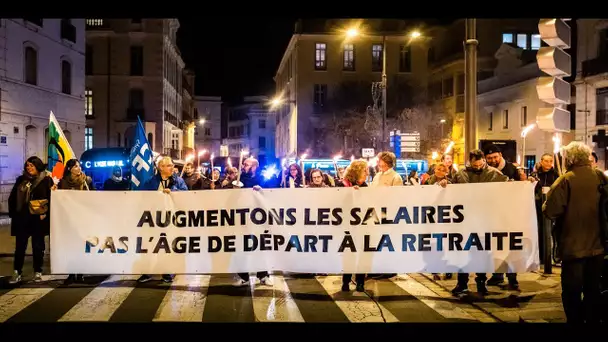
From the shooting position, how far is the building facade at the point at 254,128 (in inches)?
3839

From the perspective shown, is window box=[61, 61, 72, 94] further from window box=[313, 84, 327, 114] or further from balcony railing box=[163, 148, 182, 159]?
window box=[313, 84, 327, 114]

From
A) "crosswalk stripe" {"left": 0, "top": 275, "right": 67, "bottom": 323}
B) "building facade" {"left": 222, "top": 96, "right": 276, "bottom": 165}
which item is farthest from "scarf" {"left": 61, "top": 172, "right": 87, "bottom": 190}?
"building facade" {"left": 222, "top": 96, "right": 276, "bottom": 165}

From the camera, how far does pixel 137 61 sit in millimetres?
51812

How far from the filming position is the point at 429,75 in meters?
57.4

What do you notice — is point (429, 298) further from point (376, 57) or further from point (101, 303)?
point (376, 57)

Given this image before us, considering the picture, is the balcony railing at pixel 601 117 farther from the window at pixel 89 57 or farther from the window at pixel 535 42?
the window at pixel 89 57

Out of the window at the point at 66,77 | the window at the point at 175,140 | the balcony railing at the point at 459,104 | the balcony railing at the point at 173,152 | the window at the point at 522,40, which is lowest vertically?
the balcony railing at the point at 173,152

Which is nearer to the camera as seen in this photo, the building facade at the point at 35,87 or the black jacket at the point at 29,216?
the black jacket at the point at 29,216

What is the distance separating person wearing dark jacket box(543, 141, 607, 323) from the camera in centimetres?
643

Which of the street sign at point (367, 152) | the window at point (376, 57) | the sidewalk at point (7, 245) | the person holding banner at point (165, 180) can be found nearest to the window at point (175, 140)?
the window at point (376, 57)

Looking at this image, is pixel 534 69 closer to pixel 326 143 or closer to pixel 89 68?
pixel 326 143

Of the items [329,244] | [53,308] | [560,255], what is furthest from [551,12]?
[53,308]

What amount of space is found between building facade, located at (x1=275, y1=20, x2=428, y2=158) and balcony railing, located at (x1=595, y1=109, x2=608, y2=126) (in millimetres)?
21357

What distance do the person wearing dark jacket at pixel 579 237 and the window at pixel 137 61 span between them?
158 ft
